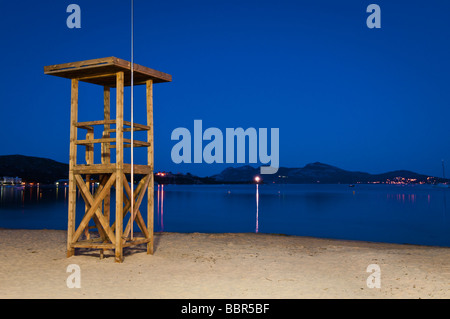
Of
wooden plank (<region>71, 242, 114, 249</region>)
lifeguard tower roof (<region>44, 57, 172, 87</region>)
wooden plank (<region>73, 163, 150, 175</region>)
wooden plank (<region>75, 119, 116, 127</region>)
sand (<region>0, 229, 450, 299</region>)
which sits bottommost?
sand (<region>0, 229, 450, 299</region>)

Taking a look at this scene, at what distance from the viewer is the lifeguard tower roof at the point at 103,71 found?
11711mm

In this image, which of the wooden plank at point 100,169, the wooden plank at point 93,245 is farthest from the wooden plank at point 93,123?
the wooden plank at point 93,245

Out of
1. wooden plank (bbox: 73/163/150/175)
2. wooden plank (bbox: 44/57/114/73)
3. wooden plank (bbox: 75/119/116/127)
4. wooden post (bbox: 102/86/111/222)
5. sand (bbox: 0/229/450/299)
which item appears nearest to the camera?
sand (bbox: 0/229/450/299)

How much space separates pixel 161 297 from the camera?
834 cm

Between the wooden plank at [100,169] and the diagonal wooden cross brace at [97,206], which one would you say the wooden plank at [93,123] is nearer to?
the wooden plank at [100,169]

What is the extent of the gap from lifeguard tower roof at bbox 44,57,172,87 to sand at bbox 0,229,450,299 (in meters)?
5.18

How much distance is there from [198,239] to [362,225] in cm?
3495

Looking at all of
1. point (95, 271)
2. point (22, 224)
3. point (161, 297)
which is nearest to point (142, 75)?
point (95, 271)

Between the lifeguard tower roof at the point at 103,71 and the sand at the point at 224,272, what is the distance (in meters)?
5.18

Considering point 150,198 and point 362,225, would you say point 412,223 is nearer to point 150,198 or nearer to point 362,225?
point 362,225

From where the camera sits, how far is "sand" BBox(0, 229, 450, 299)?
8.82 m

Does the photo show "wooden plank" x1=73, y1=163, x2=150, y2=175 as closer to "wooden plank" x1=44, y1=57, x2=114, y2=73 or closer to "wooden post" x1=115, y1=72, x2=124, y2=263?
"wooden post" x1=115, y1=72, x2=124, y2=263

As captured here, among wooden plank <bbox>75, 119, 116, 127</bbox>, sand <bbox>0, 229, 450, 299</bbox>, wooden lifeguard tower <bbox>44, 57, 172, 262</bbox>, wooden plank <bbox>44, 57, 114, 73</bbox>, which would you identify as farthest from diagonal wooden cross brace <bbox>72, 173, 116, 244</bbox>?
wooden plank <bbox>44, 57, 114, 73</bbox>

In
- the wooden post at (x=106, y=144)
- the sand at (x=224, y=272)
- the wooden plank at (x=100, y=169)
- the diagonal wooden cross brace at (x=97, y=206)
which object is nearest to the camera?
the sand at (x=224, y=272)
